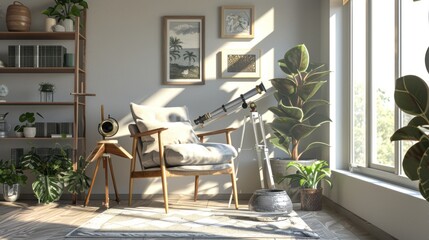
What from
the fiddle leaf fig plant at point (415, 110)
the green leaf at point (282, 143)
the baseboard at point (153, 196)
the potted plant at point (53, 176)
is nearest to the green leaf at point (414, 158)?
the fiddle leaf fig plant at point (415, 110)

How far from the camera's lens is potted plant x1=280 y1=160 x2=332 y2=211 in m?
4.45

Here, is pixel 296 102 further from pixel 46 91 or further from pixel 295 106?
pixel 46 91

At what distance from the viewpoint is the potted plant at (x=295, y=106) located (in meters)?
4.65

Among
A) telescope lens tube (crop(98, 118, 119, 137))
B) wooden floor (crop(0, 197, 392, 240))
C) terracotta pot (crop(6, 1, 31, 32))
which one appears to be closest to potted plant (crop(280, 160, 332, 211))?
wooden floor (crop(0, 197, 392, 240))

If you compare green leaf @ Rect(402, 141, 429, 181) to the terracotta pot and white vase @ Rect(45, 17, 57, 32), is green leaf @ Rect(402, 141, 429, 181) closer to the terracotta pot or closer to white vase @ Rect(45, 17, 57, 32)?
white vase @ Rect(45, 17, 57, 32)

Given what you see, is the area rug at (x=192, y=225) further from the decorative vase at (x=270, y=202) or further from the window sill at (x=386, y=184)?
the window sill at (x=386, y=184)

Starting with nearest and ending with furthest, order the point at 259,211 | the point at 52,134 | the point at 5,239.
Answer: the point at 5,239 → the point at 259,211 → the point at 52,134

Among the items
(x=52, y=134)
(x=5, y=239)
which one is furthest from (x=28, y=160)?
(x=5, y=239)

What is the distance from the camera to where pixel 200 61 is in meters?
5.31

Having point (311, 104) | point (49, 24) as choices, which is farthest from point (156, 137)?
point (49, 24)

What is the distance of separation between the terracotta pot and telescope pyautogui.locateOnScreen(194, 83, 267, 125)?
1.85m

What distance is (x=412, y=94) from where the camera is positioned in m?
2.06

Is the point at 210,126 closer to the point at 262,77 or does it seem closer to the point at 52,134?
the point at 262,77

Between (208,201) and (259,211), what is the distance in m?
1.32
